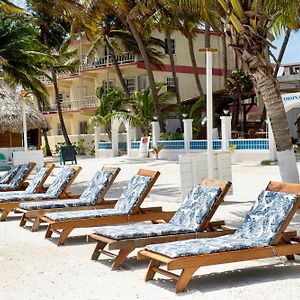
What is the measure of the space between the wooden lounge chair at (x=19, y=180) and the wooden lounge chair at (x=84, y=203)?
10.7 ft

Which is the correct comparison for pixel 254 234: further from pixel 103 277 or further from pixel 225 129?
pixel 225 129

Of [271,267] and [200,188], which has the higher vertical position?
[200,188]

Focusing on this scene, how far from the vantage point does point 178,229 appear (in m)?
7.40

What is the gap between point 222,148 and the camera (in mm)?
26734

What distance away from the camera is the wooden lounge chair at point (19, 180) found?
13.9 meters

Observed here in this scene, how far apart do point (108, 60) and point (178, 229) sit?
39.1 meters

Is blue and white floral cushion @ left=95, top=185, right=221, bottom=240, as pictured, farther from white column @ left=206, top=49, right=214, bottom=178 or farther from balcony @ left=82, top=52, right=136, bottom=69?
balcony @ left=82, top=52, right=136, bottom=69

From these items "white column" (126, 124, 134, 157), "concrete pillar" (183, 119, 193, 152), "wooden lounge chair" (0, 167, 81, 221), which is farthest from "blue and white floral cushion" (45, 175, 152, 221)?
"white column" (126, 124, 134, 157)

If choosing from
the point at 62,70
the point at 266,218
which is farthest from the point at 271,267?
the point at 62,70

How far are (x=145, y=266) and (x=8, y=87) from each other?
28724mm

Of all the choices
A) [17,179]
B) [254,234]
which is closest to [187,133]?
[17,179]

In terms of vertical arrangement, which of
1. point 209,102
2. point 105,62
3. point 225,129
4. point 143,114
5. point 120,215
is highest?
point 105,62

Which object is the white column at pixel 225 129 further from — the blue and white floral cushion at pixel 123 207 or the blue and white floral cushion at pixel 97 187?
the blue and white floral cushion at pixel 123 207

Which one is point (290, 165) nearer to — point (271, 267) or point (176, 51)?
point (271, 267)
